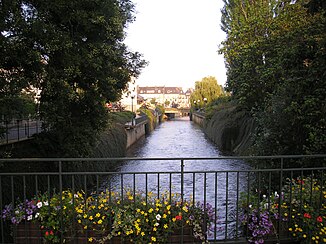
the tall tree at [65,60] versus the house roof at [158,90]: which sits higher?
the house roof at [158,90]

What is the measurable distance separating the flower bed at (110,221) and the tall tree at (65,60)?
3573 millimetres

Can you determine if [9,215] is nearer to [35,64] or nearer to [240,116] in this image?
[35,64]

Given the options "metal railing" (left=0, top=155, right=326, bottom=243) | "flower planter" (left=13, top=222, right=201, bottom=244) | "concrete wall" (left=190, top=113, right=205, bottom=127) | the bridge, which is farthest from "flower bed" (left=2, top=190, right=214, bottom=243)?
the bridge

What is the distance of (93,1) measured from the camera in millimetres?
7875

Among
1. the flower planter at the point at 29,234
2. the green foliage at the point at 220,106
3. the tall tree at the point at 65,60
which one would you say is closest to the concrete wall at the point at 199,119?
the green foliage at the point at 220,106

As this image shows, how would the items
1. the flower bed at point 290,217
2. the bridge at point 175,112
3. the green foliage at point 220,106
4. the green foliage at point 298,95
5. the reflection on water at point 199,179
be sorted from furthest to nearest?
the bridge at point 175,112, the green foliage at point 220,106, the reflection on water at point 199,179, the green foliage at point 298,95, the flower bed at point 290,217

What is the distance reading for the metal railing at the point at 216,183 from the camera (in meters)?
4.33

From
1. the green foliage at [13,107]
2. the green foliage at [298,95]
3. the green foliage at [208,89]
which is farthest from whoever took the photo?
the green foliage at [208,89]

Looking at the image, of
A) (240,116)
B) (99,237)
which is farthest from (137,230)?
(240,116)

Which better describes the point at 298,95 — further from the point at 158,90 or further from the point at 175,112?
the point at 158,90

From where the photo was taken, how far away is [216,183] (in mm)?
4383

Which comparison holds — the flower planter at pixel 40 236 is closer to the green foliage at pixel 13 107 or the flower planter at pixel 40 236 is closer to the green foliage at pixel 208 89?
the green foliage at pixel 13 107

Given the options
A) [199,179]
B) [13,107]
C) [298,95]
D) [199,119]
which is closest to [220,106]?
[199,119]

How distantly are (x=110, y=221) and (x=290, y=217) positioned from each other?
8.32ft
